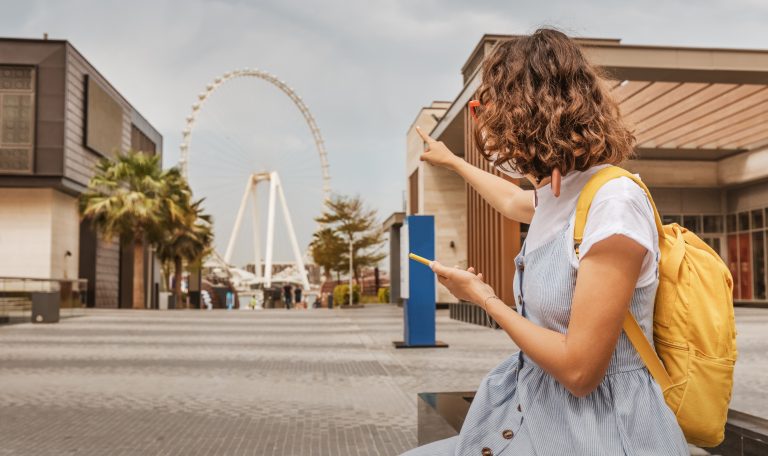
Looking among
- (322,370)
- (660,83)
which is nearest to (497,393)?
(322,370)

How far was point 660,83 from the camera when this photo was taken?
20844mm

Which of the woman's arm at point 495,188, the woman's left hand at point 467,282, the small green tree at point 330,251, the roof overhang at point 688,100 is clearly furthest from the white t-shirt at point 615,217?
the small green tree at point 330,251

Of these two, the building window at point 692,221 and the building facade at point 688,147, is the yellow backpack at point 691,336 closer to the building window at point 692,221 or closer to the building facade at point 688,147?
the building facade at point 688,147

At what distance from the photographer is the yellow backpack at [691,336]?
4.51 feet

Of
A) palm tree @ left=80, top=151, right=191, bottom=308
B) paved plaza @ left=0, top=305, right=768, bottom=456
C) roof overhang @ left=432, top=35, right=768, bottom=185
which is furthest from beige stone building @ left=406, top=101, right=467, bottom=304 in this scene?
paved plaza @ left=0, top=305, right=768, bottom=456

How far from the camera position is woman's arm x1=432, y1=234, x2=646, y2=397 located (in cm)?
132

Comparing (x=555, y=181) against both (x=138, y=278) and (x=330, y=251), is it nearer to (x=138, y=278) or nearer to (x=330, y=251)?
(x=138, y=278)

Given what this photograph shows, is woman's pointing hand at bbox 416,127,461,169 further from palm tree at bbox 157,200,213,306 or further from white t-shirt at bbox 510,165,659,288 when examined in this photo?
palm tree at bbox 157,200,213,306

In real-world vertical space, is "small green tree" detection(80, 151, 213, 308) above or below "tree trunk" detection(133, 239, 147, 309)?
above

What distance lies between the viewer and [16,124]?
39656 mm

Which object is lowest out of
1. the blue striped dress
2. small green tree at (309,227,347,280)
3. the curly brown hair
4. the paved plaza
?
the paved plaza

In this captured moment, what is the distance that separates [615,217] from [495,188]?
2.32 feet

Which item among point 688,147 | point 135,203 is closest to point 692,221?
point 688,147

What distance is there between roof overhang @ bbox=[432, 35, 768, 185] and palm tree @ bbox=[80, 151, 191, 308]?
17022 mm
